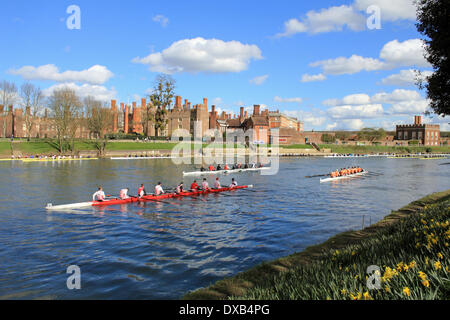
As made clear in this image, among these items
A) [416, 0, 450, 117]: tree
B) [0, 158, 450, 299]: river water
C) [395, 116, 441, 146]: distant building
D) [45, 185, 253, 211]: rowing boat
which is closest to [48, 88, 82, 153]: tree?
[0, 158, 450, 299]: river water

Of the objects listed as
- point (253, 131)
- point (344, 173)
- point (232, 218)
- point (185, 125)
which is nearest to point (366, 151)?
point (253, 131)

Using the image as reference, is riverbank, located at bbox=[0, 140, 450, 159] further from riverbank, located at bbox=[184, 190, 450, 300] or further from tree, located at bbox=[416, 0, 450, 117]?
riverbank, located at bbox=[184, 190, 450, 300]

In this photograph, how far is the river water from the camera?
1055 cm

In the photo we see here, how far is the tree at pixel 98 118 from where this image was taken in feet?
243

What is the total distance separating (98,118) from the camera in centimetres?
7512

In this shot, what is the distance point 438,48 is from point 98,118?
70847 mm

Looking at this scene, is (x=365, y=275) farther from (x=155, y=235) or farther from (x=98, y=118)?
(x=98, y=118)

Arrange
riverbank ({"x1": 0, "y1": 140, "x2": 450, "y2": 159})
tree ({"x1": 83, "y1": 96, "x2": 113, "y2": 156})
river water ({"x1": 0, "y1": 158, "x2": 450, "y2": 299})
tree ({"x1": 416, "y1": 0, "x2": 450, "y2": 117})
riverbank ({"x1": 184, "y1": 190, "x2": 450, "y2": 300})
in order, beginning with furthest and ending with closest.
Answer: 1. tree ({"x1": 83, "y1": 96, "x2": 113, "y2": 156})
2. riverbank ({"x1": 0, "y1": 140, "x2": 450, "y2": 159})
3. tree ({"x1": 416, "y1": 0, "x2": 450, "y2": 117})
4. river water ({"x1": 0, "y1": 158, "x2": 450, "y2": 299})
5. riverbank ({"x1": 184, "y1": 190, "x2": 450, "y2": 300})

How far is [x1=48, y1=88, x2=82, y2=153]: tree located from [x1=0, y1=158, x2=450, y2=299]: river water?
136 feet

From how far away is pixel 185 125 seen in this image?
4131 inches

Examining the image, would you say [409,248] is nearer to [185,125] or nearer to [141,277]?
[141,277]

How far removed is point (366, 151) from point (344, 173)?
9616 cm

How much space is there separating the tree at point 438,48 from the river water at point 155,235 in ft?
25.1

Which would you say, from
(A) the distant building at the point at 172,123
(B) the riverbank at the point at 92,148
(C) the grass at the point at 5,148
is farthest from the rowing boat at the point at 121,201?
(A) the distant building at the point at 172,123
